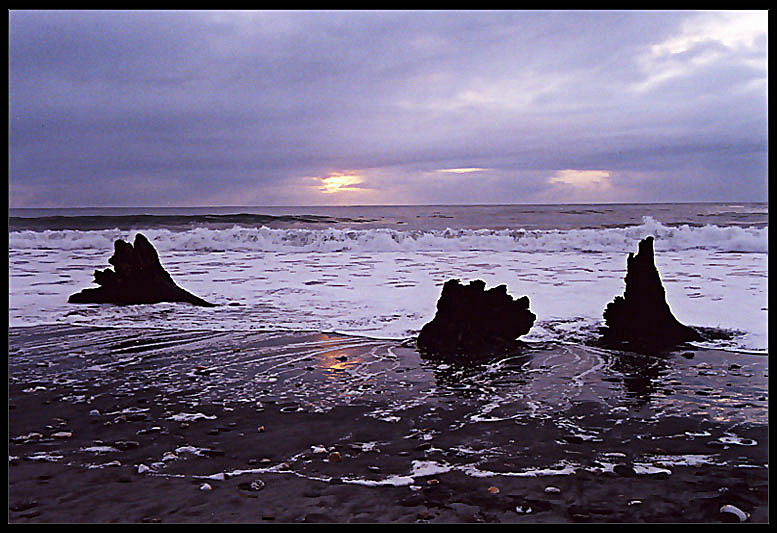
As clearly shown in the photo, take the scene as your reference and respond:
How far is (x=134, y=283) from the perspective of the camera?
1057cm

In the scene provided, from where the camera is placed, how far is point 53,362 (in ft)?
21.9

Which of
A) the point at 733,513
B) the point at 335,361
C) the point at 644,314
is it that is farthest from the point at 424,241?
the point at 733,513

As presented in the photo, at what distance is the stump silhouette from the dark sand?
11.7 ft

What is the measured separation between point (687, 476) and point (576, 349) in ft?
11.6

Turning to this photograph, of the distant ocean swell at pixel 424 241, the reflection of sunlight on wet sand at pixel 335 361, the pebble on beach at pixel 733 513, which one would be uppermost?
the distant ocean swell at pixel 424 241

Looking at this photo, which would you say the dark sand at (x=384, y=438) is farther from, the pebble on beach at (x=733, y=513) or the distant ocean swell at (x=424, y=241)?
the distant ocean swell at (x=424, y=241)

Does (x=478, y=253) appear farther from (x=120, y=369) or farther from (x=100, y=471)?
(x=100, y=471)

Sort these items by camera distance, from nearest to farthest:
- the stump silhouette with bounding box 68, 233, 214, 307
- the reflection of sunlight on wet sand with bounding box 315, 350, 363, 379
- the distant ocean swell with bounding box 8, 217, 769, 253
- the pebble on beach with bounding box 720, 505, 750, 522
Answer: the pebble on beach with bounding box 720, 505, 750, 522, the reflection of sunlight on wet sand with bounding box 315, 350, 363, 379, the stump silhouette with bounding box 68, 233, 214, 307, the distant ocean swell with bounding box 8, 217, 769, 253

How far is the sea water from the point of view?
9.12m

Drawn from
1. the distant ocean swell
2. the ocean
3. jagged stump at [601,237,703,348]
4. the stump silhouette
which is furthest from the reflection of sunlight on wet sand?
Result: the distant ocean swell

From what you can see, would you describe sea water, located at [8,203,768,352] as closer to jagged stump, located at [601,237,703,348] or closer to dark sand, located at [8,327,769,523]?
jagged stump, located at [601,237,703,348]

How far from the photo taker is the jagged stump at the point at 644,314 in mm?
7457

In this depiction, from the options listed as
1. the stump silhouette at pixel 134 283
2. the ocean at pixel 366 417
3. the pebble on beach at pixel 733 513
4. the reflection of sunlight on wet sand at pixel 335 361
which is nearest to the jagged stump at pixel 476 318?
the ocean at pixel 366 417

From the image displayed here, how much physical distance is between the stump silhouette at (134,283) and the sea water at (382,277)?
33 cm
